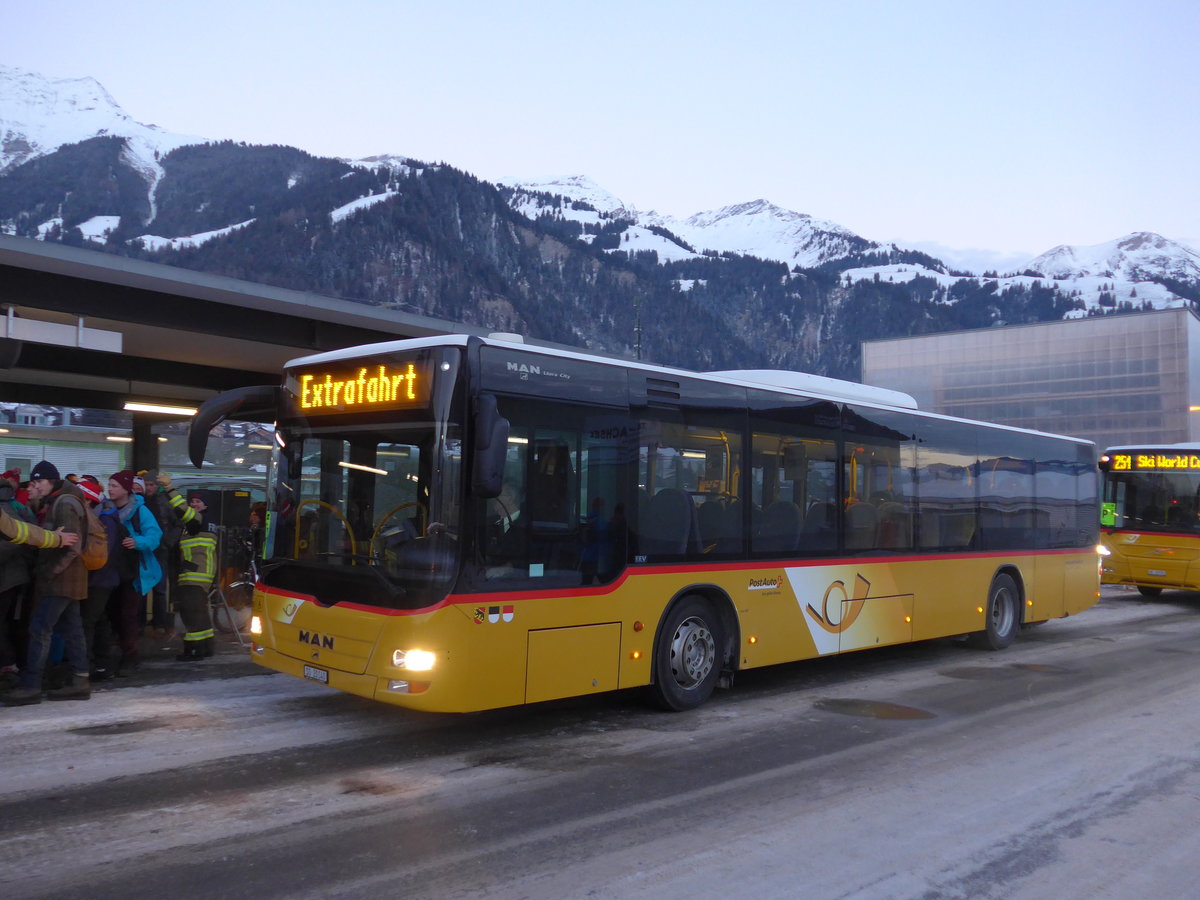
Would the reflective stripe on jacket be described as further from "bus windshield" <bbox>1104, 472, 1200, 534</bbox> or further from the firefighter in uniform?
"bus windshield" <bbox>1104, 472, 1200, 534</bbox>

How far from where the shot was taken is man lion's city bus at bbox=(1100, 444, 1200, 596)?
1742cm

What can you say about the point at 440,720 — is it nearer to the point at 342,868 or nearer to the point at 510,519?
the point at 510,519

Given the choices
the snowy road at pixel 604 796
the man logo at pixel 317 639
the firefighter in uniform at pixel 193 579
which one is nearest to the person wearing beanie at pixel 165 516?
the firefighter in uniform at pixel 193 579

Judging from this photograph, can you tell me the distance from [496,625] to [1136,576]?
15917 millimetres

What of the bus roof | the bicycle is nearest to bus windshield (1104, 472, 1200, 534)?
the bus roof

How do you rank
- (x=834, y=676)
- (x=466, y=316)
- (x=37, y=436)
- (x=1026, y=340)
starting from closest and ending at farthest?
(x=834, y=676) → (x=37, y=436) → (x=1026, y=340) → (x=466, y=316)

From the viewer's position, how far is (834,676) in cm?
994

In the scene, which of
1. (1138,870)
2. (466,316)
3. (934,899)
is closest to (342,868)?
(934,899)

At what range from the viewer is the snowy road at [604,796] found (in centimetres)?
436

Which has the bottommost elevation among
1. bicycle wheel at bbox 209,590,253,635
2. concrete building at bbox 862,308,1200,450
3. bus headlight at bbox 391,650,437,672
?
bicycle wheel at bbox 209,590,253,635

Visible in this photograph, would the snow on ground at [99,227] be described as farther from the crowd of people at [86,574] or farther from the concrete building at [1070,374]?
the crowd of people at [86,574]

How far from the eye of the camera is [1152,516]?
17.8 m

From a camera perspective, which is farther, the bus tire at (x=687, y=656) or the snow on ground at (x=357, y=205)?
the snow on ground at (x=357, y=205)

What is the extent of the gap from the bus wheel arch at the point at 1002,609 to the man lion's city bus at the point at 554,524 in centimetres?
232
